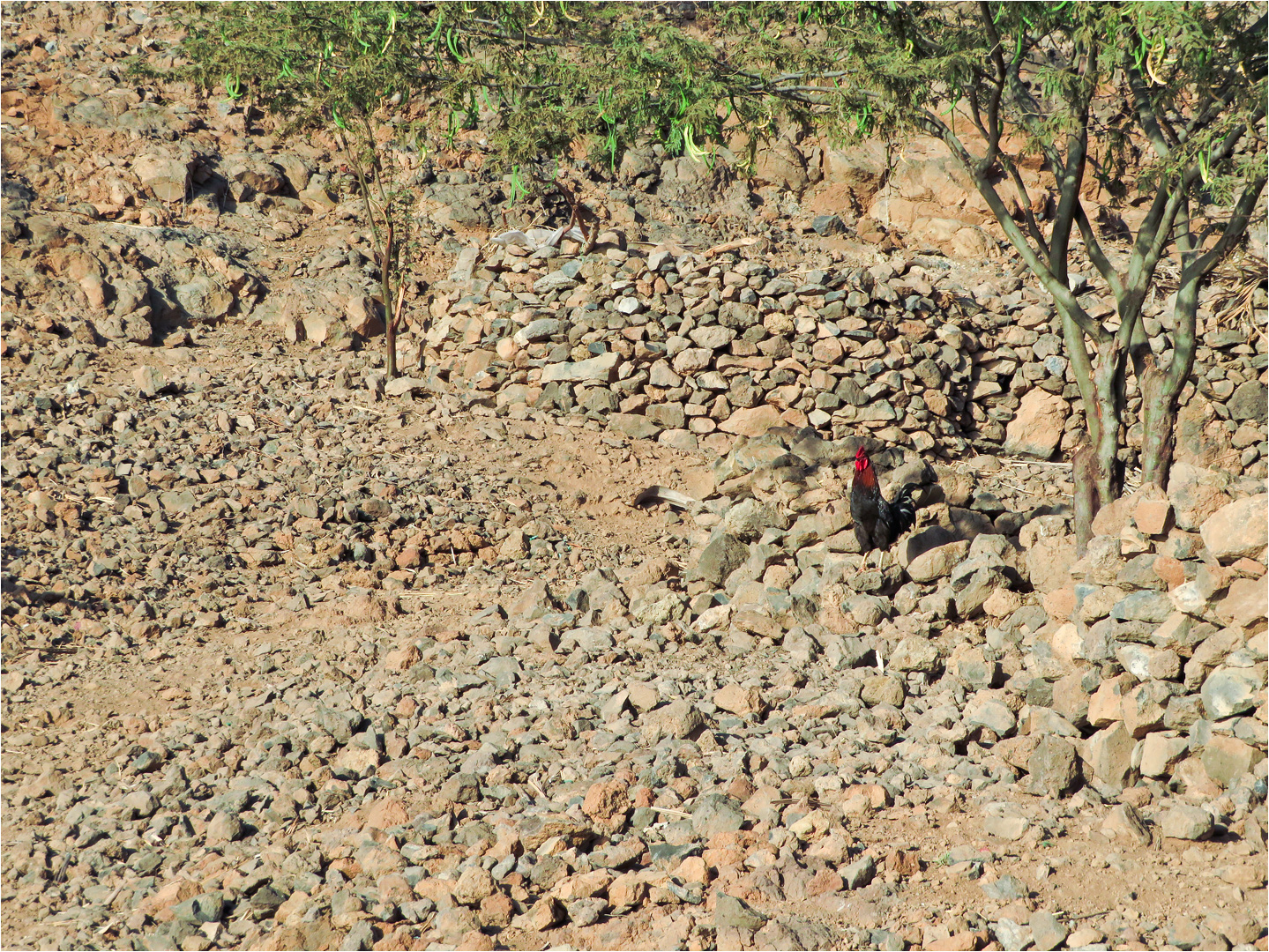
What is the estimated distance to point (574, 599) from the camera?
20.7 feet

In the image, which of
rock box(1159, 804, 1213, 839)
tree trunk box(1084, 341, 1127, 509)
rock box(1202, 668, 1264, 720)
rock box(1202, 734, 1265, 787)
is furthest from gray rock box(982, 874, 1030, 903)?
tree trunk box(1084, 341, 1127, 509)

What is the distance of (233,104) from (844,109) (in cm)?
1149

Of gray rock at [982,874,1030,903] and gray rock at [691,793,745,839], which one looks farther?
gray rock at [691,793,745,839]

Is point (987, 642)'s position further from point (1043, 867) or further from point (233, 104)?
point (233, 104)

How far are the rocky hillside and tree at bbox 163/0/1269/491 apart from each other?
137 cm

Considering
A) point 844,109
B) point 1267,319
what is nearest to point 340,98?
point 844,109

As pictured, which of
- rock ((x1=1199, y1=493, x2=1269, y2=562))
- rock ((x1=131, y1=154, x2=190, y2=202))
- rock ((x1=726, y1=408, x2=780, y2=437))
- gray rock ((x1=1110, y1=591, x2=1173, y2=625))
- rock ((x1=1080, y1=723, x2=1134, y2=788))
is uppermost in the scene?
rock ((x1=131, y1=154, x2=190, y2=202))

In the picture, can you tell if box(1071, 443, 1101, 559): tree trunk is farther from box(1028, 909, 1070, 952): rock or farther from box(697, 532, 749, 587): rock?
box(1028, 909, 1070, 952): rock

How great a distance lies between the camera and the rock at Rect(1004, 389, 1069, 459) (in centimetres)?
1070

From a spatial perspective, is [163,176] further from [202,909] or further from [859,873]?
[859,873]

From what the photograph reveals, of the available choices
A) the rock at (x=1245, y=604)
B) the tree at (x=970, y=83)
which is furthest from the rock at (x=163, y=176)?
the rock at (x=1245, y=604)

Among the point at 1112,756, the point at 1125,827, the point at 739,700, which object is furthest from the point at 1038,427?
the point at 1125,827

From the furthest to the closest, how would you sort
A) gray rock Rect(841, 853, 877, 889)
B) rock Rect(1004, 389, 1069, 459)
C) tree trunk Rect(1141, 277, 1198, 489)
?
1. rock Rect(1004, 389, 1069, 459)
2. tree trunk Rect(1141, 277, 1198, 489)
3. gray rock Rect(841, 853, 877, 889)

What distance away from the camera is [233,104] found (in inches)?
569
